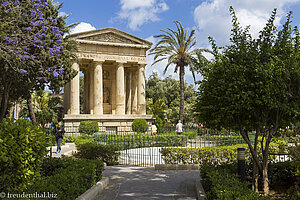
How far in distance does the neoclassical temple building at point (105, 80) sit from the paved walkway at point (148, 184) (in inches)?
675

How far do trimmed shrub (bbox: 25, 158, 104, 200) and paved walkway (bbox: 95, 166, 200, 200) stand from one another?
1.84ft

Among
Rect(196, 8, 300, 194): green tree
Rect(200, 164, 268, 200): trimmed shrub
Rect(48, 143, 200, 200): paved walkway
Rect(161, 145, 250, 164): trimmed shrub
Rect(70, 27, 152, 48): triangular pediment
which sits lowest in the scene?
Rect(48, 143, 200, 200): paved walkway

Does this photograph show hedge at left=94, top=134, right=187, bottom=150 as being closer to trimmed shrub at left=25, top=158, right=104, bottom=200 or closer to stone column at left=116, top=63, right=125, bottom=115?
trimmed shrub at left=25, top=158, right=104, bottom=200

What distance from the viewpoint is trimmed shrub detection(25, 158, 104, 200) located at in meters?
5.00

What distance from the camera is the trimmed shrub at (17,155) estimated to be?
4.62 metres

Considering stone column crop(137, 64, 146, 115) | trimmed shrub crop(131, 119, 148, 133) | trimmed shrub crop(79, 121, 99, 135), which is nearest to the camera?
trimmed shrub crop(79, 121, 99, 135)

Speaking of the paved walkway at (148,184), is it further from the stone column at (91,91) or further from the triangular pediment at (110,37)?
the triangular pediment at (110,37)

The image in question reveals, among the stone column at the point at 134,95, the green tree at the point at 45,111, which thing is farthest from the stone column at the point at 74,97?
the stone column at the point at 134,95

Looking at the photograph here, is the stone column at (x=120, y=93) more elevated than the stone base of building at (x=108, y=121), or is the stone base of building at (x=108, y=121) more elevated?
the stone column at (x=120, y=93)

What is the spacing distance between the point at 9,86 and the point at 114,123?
42.8 ft

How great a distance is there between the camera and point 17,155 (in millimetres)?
4672

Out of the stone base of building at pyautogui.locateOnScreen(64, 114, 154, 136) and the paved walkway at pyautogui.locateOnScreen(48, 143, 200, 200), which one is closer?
the paved walkway at pyautogui.locateOnScreen(48, 143, 200, 200)

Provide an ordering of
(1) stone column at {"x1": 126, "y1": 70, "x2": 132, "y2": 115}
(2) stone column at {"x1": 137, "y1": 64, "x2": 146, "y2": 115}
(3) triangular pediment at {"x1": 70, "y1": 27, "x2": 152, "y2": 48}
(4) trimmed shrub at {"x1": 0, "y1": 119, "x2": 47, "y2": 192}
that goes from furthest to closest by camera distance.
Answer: (1) stone column at {"x1": 126, "y1": 70, "x2": 132, "y2": 115}, (2) stone column at {"x1": 137, "y1": 64, "x2": 146, "y2": 115}, (3) triangular pediment at {"x1": 70, "y1": 27, "x2": 152, "y2": 48}, (4) trimmed shrub at {"x1": 0, "y1": 119, "x2": 47, "y2": 192}

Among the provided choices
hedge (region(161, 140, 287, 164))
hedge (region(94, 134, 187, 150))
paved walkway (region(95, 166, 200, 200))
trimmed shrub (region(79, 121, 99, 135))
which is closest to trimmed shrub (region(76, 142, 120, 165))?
paved walkway (region(95, 166, 200, 200))
